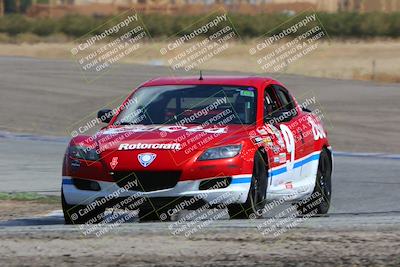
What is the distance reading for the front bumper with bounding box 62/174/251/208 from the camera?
35.8 ft

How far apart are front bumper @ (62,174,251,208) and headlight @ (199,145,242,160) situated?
22 centimetres

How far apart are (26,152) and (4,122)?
6346 mm

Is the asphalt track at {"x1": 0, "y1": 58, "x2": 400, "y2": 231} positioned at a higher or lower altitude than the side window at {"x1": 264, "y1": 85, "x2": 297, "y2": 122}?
lower

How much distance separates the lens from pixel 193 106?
40.3ft

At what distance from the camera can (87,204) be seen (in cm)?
1117

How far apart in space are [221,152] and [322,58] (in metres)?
40.7

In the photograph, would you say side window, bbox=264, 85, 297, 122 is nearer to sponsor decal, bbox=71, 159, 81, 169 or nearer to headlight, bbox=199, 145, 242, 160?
headlight, bbox=199, 145, 242, 160

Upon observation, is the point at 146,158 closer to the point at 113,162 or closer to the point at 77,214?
the point at 113,162

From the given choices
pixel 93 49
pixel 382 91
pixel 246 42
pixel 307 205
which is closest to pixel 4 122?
pixel 382 91

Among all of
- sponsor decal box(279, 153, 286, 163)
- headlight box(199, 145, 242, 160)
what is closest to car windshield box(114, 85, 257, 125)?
sponsor decal box(279, 153, 286, 163)

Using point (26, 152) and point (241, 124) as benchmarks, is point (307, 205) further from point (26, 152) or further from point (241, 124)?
point (26, 152)

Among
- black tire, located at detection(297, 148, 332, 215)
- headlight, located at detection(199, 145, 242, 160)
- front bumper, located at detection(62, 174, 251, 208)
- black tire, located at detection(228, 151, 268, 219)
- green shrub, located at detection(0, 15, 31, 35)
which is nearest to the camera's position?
front bumper, located at detection(62, 174, 251, 208)

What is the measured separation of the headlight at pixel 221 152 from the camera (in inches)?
435

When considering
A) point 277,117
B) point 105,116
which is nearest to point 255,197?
point 277,117
